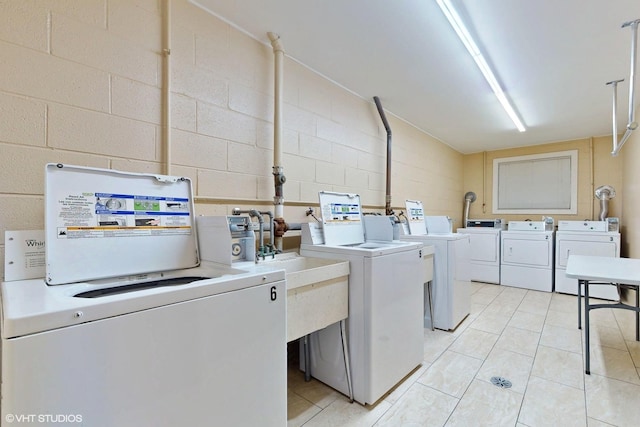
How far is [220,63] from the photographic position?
1913 mm

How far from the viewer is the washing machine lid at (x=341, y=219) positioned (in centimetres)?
230

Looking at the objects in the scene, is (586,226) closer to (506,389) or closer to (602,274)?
(602,274)

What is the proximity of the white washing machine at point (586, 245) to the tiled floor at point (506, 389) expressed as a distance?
1222mm

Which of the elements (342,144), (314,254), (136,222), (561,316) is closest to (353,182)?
(342,144)

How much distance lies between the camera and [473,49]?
216cm

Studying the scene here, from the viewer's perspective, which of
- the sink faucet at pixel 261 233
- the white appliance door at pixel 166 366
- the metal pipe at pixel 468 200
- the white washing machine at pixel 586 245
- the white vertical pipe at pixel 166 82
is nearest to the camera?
the white appliance door at pixel 166 366

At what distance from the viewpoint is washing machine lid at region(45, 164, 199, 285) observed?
1130mm

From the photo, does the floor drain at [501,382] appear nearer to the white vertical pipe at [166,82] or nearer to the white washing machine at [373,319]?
the white washing machine at [373,319]

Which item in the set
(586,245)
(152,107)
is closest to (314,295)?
(152,107)

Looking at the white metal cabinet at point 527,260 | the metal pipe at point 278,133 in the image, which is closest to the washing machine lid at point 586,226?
the white metal cabinet at point 527,260

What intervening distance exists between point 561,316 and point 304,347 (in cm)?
311

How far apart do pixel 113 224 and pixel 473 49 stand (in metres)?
2.55

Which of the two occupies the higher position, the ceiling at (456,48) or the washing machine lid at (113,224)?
the ceiling at (456,48)

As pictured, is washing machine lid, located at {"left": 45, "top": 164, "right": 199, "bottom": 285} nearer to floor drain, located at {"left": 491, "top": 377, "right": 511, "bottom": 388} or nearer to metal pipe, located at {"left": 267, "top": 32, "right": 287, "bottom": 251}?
metal pipe, located at {"left": 267, "top": 32, "right": 287, "bottom": 251}
